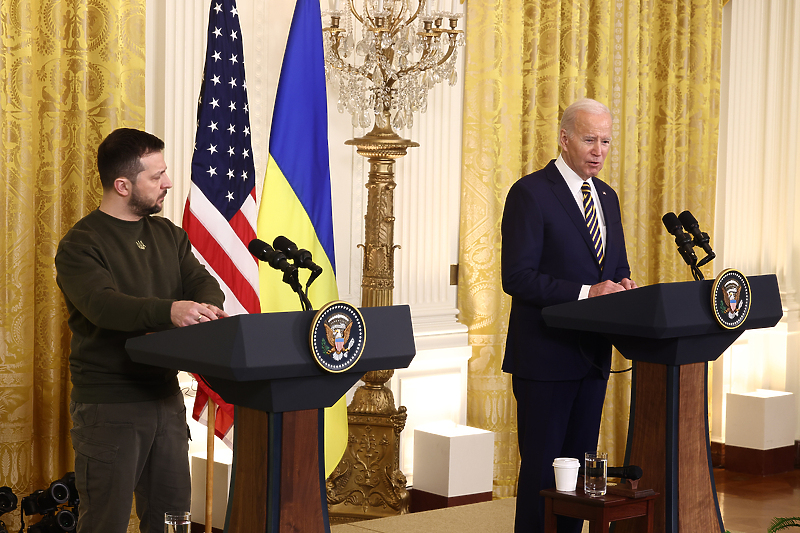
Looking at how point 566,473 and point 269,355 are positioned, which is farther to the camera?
point 566,473

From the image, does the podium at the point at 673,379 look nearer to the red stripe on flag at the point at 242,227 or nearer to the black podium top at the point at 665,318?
the black podium top at the point at 665,318

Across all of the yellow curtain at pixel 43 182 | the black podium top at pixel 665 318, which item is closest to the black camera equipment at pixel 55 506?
the yellow curtain at pixel 43 182

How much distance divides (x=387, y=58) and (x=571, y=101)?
1686 mm

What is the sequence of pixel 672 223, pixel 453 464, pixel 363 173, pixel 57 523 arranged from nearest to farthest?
pixel 672 223, pixel 57 523, pixel 453 464, pixel 363 173

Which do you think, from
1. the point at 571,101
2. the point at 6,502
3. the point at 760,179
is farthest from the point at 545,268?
the point at 760,179

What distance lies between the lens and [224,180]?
3.68m

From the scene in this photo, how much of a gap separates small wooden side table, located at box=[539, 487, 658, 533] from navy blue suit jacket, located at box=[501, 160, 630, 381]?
0.40 metres

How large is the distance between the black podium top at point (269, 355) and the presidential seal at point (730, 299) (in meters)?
1.03

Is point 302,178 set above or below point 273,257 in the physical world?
above

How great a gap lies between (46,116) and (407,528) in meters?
2.25

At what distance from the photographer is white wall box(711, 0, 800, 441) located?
6.57 m

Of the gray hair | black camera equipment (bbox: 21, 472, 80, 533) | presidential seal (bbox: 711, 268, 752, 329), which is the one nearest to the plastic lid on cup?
presidential seal (bbox: 711, 268, 752, 329)

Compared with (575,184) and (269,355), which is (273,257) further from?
(575,184)

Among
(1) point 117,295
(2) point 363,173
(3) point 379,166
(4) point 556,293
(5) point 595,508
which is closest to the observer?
(1) point 117,295
